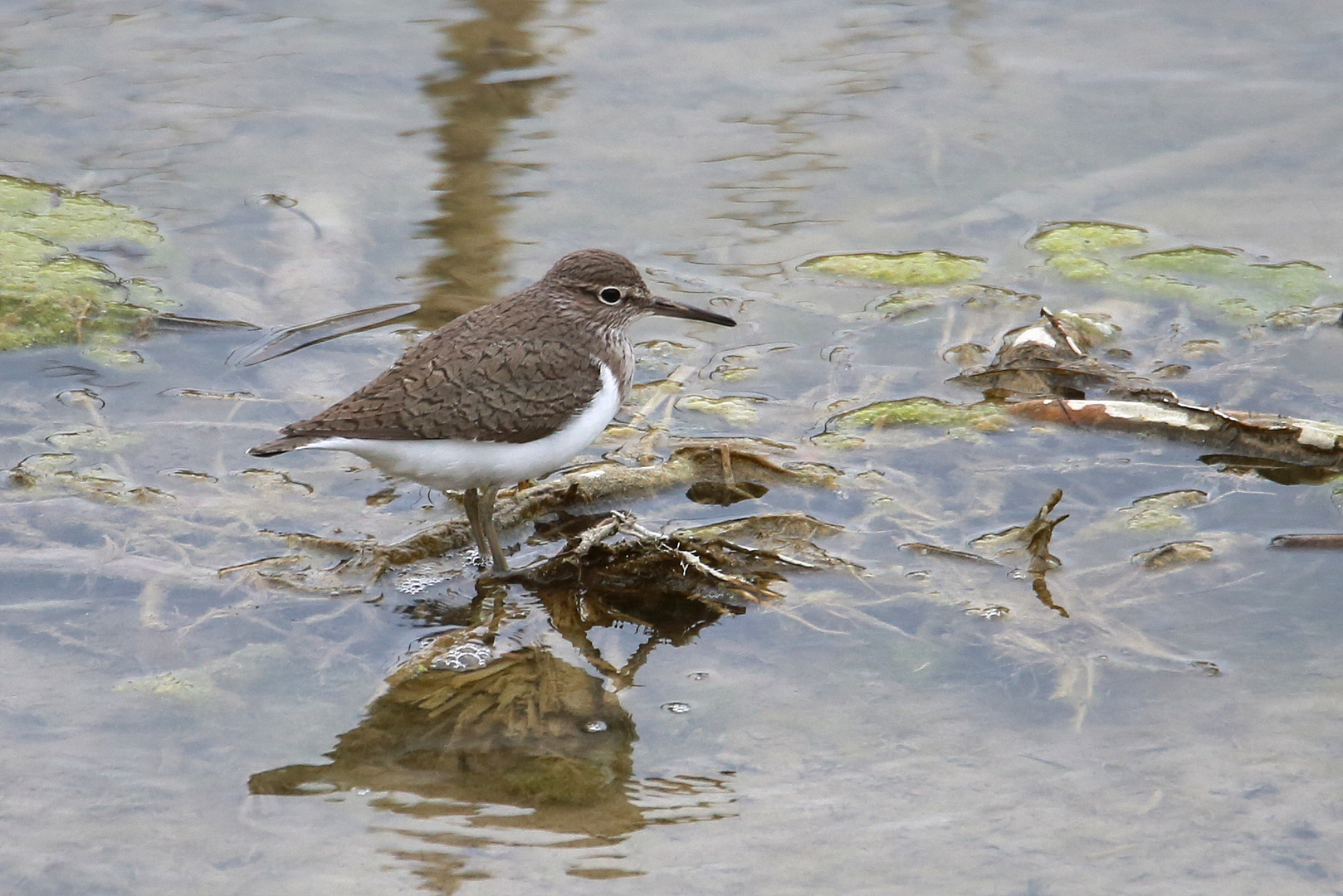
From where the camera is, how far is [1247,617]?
455 centimetres

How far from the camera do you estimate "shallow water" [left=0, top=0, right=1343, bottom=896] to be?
372 cm

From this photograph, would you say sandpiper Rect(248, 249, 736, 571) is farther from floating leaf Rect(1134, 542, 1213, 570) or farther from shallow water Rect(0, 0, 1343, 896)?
floating leaf Rect(1134, 542, 1213, 570)

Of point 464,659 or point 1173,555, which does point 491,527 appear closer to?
point 464,659

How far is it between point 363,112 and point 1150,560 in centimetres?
529

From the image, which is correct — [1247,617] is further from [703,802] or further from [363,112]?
[363,112]

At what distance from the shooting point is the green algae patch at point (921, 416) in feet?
18.8

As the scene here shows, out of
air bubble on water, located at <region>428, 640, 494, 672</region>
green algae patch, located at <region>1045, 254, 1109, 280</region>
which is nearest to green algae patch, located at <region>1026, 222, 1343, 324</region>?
green algae patch, located at <region>1045, 254, 1109, 280</region>

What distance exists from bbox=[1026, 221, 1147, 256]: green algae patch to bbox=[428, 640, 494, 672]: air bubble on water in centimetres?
379

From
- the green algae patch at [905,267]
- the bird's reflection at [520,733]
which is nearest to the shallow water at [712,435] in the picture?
the bird's reflection at [520,733]

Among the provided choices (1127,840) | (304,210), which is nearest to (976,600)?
(1127,840)

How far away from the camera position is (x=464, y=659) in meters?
4.46

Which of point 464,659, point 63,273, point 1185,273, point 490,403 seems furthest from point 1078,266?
point 63,273

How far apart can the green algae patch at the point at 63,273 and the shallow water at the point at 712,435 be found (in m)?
0.15

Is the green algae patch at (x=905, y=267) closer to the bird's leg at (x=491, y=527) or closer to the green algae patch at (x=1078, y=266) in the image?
the green algae patch at (x=1078, y=266)
